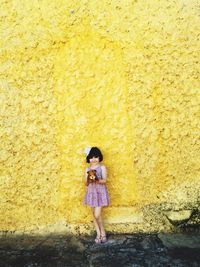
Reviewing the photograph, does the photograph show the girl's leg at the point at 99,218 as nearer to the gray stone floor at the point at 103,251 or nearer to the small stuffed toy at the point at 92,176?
A: the gray stone floor at the point at 103,251

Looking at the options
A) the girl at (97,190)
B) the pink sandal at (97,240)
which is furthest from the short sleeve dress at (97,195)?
the pink sandal at (97,240)

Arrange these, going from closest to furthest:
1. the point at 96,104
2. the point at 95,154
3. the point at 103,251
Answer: the point at 103,251, the point at 95,154, the point at 96,104

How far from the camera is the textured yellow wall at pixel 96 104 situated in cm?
358

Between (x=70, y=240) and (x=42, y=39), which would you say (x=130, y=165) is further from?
(x=42, y=39)

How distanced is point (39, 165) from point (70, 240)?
76 cm

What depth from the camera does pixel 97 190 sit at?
358cm

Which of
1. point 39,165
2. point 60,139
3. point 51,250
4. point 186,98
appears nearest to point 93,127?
point 60,139

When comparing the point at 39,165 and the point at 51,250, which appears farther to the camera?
the point at 39,165

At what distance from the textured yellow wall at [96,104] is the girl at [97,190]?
181 mm

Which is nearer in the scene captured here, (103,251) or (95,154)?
(103,251)

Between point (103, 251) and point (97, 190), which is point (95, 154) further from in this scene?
point (103, 251)

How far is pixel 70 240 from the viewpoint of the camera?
3.66 m

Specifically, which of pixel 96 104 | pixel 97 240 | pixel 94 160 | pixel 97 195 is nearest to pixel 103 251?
pixel 97 240

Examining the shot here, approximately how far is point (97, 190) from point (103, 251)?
0.54 m
